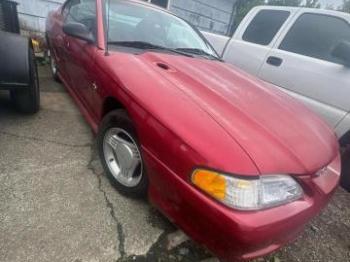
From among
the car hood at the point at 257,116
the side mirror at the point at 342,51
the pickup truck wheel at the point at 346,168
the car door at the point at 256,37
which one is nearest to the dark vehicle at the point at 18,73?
the car hood at the point at 257,116

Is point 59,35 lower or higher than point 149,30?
lower

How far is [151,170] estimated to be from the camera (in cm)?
187

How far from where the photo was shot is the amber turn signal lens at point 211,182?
1490mm

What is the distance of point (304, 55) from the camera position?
3.61m

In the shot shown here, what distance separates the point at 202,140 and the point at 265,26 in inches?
125

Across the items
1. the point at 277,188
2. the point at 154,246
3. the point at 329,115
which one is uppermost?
the point at 277,188

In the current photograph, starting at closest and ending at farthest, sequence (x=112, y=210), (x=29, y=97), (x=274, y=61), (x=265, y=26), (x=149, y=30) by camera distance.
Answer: (x=112, y=210) → (x=149, y=30) → (x=29, y=97) → (x=274, y=61) → (x=265, y=26)

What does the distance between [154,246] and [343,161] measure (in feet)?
7.59

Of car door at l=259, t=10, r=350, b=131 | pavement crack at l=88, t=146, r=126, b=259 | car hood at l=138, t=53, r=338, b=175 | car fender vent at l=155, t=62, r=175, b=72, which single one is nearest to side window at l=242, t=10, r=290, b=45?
car door at l=259, t=10, r=350, b=131

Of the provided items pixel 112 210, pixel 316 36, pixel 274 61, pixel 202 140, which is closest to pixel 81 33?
pixel 112 210

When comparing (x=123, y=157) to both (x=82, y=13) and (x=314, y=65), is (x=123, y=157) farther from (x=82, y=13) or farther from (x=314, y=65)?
(x=314, y=65)

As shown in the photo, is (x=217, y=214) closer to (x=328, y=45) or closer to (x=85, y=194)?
(x=85, y=194)

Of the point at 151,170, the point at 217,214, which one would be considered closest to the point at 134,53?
the point at 151,170

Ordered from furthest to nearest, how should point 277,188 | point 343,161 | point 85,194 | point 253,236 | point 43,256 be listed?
point 343,161, point 85,194, point 43,256, point 277,188, point 253,236
